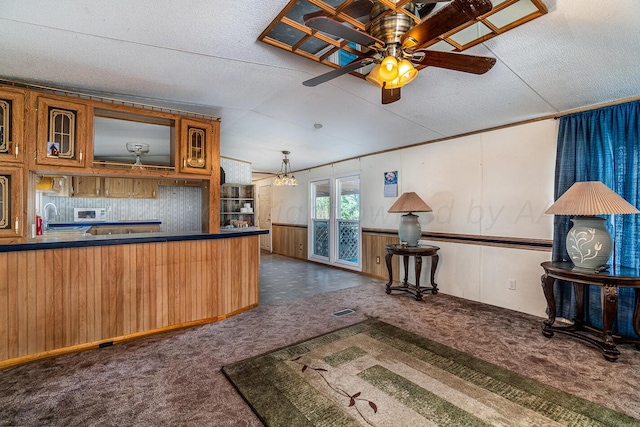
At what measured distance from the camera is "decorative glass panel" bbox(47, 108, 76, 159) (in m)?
2.63

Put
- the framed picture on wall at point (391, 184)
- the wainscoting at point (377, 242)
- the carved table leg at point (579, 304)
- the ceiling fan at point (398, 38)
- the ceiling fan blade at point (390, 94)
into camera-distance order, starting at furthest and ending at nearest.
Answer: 1. the framed picture on wall at point (391, 184)
2. the wainscoting at point (377, 242)
3. the carved table leg at point (579, 304)
4. the ceiling fan blade at point (390, 94)
5. the ceiling fan at point (398, 38)

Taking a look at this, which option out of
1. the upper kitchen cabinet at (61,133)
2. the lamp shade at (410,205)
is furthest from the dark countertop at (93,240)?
the lamp shade at (410,205)

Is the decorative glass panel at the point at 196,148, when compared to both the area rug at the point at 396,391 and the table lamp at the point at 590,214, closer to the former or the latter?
the area rug at the point at 396,391

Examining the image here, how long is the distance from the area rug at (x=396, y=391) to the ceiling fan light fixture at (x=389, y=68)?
6.75 feet

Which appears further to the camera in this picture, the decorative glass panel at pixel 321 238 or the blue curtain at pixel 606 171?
the decorative glass panel at pixel 321 238

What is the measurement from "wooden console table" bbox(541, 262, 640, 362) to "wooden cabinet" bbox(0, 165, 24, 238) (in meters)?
4.79

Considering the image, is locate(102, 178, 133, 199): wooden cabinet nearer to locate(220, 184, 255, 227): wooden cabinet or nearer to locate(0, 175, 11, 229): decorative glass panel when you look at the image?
locate(220, 184, 255, 227): wooden cabinet

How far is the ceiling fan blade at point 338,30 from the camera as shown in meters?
1.48

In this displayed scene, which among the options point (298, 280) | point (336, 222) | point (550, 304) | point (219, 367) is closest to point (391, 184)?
point (336, 222)

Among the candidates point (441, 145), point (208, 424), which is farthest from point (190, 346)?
A: point (441, 145)

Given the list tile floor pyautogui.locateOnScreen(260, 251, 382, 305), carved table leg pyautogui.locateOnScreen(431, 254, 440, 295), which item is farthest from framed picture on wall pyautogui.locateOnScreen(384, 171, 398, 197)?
tile floor pyautogui.locateOnScreen(260, 251, 382, 305)

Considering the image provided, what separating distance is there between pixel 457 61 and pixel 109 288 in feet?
11.2

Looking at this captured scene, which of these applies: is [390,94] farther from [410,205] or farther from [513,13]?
[410,205]

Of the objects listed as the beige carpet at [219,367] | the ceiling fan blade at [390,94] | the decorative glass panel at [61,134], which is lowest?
the beige carpet at [219,367]
